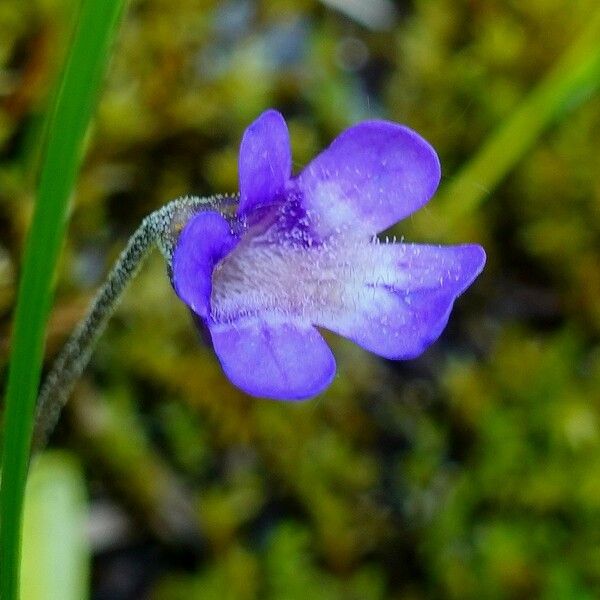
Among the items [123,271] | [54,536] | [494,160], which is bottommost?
[54,536]

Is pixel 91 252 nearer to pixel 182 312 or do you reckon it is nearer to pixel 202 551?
pixel 182 312

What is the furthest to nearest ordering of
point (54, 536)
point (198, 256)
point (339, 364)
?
Answer: point (339, 364), point (54, 536), point (198, 256)

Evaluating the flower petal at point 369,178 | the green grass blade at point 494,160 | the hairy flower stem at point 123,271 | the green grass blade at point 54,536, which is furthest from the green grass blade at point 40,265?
the green grass blade at point 494,160

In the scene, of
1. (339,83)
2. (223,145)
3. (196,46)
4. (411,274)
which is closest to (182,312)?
(223,145)

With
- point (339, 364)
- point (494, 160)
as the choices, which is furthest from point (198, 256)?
point (494, 160)

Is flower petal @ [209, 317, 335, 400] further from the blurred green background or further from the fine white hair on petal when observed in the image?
the blurred green background

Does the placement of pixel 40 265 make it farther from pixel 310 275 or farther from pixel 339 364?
pixel 339 364
